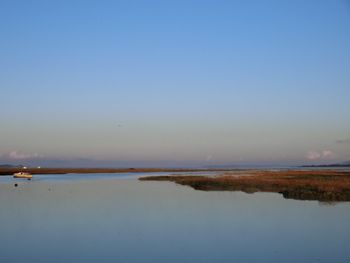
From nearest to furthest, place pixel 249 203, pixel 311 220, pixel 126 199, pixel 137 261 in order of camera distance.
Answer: pixel 137 261 < pixel 311 220 < pixel 249 203 < pixel 126 199

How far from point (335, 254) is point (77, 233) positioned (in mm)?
12122

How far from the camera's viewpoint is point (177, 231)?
22.0 m

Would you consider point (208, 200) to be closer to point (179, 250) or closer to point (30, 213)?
point (30, 213)

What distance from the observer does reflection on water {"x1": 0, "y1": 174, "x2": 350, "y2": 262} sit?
16.9m

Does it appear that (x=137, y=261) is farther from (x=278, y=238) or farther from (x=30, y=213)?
(x=30, y=213)

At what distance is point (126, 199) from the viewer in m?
38.0

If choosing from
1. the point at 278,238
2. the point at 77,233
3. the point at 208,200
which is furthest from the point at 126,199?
the point at 278,238

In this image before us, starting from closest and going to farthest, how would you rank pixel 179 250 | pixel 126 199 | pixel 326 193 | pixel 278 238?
pixel 179 250
pixel 278 238
pixel 326 193
pixel 126 199

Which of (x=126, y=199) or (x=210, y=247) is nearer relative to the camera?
(x=210, y=247)

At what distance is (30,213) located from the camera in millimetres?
29719

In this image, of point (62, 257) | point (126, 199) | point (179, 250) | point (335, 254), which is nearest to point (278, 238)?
point (335, 254)

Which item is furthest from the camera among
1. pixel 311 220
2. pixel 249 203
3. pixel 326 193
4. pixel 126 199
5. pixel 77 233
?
pixel 126 199

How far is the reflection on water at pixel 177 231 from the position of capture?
→ 1694 cm

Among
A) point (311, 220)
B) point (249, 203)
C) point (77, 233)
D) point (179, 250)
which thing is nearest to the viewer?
point (179, 250)
